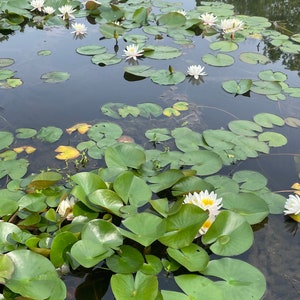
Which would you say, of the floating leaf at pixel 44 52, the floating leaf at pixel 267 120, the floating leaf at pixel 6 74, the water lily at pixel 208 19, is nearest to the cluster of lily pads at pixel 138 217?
the floating leaf at pixel 267 120

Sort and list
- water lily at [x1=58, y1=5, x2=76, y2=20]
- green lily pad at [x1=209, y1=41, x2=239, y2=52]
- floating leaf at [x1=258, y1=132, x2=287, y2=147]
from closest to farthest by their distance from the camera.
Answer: floating leaf at [x1=258, y1=132, x2=287, y2=147], green lily pad at [x1=209, y1=41, x2=239, y2=52], water lily at [x1=58, y1=5, x2=76, y2=20]

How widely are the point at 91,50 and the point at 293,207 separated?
236 cm

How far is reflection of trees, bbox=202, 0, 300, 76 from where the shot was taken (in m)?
3.53

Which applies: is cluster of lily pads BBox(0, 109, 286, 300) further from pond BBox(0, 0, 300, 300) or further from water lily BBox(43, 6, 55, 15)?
water lily BBox(43, 6, 55, 15)

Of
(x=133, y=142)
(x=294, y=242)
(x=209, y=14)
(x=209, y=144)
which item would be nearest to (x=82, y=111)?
(x=133, y=142)

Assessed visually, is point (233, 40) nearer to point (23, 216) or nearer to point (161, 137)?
point (161, 137)

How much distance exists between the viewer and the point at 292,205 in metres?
1.92

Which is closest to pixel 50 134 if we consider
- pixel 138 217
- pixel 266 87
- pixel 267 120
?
pixel 138 217

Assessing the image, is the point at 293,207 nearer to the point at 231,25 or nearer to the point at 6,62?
the point at 231,25

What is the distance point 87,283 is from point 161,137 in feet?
3.58

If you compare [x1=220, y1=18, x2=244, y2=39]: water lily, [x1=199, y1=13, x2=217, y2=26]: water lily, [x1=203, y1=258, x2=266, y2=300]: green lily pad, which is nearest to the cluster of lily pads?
[x1=203, y1=258, x2=266, y2=300]: green lily pad

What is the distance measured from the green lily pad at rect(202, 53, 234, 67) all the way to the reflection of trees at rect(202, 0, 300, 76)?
390mm

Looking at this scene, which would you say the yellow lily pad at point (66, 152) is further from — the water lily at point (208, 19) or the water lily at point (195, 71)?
the water lily at point (208, 19)

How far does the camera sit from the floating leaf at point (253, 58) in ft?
11.2
